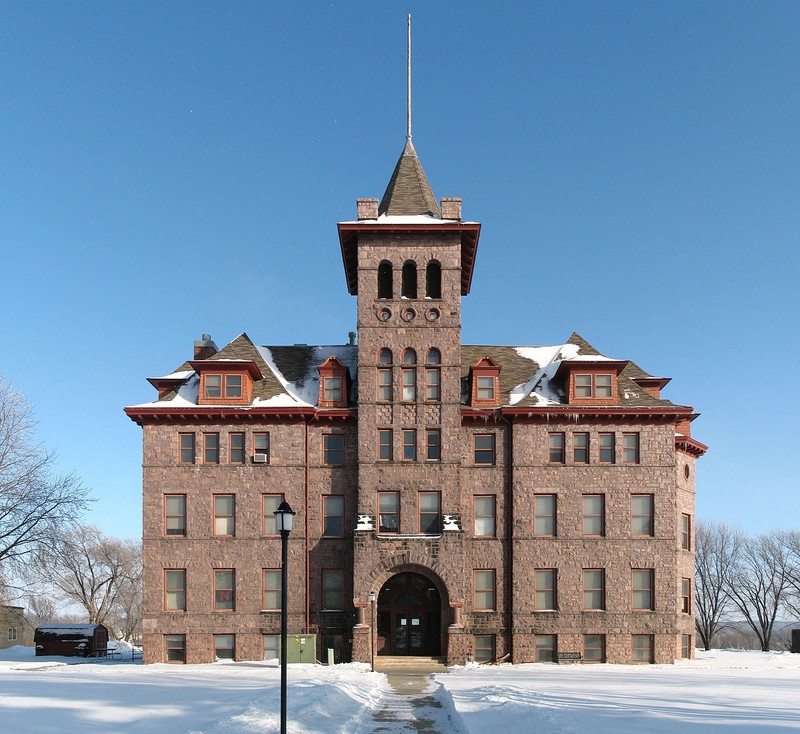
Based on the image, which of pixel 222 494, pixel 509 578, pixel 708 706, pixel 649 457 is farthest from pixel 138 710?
pixel 649 457

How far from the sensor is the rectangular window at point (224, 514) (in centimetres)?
3809

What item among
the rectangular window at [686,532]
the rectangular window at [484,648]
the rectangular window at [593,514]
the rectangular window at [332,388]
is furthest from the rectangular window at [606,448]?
the rectangular window at [332,388]

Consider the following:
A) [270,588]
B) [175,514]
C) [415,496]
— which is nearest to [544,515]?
[415,496]

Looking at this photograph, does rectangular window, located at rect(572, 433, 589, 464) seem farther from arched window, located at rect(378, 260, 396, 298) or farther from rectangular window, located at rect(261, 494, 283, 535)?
rectangular window, located at rect(261, 494, 283, 535)

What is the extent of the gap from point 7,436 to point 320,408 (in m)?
17.2

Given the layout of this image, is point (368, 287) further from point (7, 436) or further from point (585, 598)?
point (7, 436)

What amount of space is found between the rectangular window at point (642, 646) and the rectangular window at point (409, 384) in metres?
14.6

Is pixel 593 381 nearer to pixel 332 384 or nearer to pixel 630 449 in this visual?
pixel 630 449

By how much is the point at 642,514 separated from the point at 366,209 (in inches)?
744

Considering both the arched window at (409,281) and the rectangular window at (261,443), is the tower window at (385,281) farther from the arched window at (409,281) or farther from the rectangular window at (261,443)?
the rectangular window at (261,443)

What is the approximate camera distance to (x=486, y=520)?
1519 inches

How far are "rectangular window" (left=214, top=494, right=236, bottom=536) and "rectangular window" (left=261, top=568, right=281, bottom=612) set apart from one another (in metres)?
2.45

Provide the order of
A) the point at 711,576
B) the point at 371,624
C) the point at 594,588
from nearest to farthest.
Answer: the point at 371,624, the point at 594,588, the point at 711,576

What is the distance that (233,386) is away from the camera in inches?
1540
